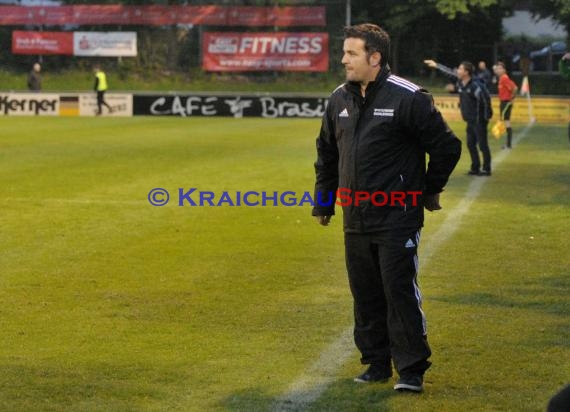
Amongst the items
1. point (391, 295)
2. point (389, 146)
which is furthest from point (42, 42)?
point (391, 295)

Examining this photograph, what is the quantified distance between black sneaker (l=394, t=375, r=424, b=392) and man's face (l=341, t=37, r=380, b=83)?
1663 millimetres

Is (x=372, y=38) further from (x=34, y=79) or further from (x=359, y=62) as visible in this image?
(x=34, y=79)

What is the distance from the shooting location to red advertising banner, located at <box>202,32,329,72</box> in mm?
55938

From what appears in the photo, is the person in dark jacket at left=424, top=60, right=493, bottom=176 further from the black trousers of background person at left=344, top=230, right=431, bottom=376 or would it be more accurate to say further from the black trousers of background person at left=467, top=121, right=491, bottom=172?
the black trousers of background person at left=344, top=230, right=431, bottom=376

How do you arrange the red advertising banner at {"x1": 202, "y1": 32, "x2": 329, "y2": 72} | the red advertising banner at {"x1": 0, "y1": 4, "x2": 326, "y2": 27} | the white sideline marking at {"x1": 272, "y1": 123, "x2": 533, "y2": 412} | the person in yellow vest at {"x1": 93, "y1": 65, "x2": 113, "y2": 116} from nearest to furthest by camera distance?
1. the white sideline marking at {"x1": 272, "y1": 123, "x2": 533, "y2": 412}
2. the person in yellow vest at {"x1": 93, "y1": 65, "x2": 113, "y2": 116}
3. the red advertising banner at {"x1": 202, "y1": 32, "x2": 329, "y2": 72}
4. the red advertising banner at {"x1": 0, "y1": 4, "x2": 326, "y2": 27}

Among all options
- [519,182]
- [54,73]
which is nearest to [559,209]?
[519,182]

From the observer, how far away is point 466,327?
361 inches

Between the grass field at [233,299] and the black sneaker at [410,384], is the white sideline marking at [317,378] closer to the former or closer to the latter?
the grass field at [233,299]

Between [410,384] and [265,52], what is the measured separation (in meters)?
49.8

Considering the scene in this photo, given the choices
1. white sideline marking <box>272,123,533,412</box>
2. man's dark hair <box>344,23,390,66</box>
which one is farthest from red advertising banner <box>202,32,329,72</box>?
man's dark hair <box>344,23,390,66</box>

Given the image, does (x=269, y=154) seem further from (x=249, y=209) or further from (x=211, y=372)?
(x=211, y=372)

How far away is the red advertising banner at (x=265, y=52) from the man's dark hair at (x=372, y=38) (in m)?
48.8

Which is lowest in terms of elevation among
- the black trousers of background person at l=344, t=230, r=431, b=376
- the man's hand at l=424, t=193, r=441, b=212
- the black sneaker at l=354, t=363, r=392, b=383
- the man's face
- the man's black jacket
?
the black sneaker at l=354, t=363, r=392, b=383

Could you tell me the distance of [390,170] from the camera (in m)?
7.28
